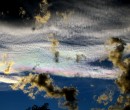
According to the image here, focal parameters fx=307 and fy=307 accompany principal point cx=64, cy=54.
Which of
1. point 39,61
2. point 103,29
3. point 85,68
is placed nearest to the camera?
point 103,29

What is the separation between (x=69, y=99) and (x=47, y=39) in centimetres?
1022

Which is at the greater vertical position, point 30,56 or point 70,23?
point 70,23

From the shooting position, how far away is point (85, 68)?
3169cm

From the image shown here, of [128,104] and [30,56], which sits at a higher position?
[30,56]

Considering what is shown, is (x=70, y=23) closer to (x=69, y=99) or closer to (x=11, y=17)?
(x=11, y=17)

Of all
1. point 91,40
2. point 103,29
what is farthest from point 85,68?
point 103,29

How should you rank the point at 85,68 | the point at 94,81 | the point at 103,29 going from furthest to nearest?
the point at 94,81
the point at 85,68
the point at 103,29

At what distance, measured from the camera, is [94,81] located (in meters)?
37.9

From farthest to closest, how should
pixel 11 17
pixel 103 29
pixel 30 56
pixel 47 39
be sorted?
pixel 30 56
pixel 47 39
pixel 103 29
pixel 11 17

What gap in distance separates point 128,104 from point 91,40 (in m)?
9.27

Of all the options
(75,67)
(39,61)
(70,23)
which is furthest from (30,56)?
(70,23)

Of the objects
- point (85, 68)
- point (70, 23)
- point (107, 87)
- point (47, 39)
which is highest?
point (70, 23)

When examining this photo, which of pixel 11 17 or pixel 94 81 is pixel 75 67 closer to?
pixel 94 81

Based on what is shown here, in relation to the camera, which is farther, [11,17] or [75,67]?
[75,67]
